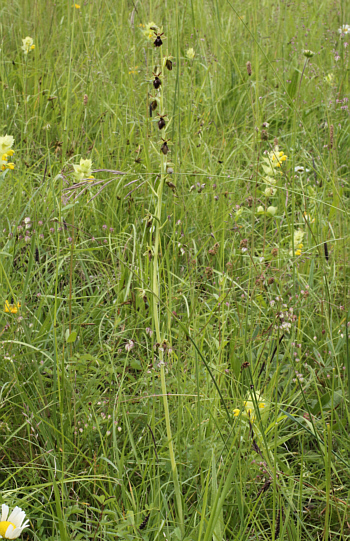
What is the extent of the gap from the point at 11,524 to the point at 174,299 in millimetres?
890

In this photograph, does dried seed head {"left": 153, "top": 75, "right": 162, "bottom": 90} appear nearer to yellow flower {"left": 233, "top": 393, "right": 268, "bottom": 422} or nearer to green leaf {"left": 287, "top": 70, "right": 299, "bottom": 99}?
yellow flower {"left": 233, "top": 393, "right": 268, "bottom": 422}

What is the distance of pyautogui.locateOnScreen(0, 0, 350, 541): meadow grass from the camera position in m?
1.09

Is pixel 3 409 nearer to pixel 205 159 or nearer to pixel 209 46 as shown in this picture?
pixel 205 159

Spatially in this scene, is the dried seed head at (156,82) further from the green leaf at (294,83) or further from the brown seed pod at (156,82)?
the green leaf at (294,83)

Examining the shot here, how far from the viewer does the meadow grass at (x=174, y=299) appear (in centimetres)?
109

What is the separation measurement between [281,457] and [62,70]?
2.66m

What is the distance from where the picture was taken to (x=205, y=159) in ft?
7.69

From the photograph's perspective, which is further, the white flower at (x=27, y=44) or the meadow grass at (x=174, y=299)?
the white flower at (x=27, y=44)

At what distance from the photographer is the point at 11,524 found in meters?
0.88

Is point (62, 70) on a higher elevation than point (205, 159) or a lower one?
higher

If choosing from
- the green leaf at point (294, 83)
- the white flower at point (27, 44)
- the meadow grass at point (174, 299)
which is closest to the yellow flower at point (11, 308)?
the meadow grass at point (174, 299)

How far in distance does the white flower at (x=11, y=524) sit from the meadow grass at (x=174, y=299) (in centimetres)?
7

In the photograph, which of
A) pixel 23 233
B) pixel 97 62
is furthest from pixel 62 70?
pixel 23 233

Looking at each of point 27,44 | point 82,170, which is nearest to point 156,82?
point 82,170
